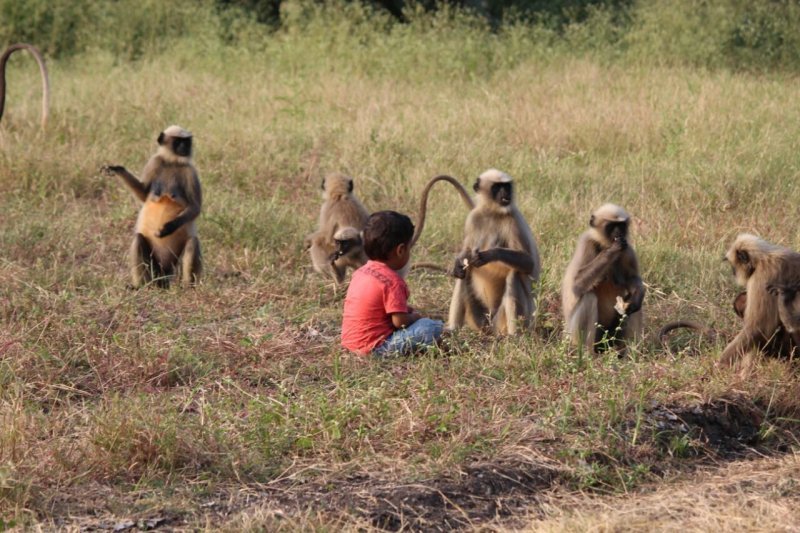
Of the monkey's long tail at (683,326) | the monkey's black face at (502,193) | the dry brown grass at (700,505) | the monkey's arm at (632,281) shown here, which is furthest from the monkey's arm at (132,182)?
the dry brown grass at (700,505)

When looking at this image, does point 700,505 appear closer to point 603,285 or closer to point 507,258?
point 603,285

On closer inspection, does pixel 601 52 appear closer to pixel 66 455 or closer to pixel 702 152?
pixel 702 152

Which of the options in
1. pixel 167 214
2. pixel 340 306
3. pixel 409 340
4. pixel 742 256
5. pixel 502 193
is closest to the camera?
pixel 742 256

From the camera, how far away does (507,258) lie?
6.73m

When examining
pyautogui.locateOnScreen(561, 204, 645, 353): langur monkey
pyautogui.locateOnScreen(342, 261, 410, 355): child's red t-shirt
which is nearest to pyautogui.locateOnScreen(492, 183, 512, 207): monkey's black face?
pyautogui.locateOnScreen(561, 204, 645, 353): langur monkey

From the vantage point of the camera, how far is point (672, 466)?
4895 millimetres

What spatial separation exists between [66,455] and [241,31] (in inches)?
448

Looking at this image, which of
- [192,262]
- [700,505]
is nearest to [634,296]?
[700,505]

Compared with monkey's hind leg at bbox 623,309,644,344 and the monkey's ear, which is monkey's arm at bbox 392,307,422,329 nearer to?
monkey's hind leg at bbox 623,309,644,344

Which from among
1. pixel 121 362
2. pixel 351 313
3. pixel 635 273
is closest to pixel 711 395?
pixel 635 273

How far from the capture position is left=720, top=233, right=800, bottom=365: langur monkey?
580 centimetres

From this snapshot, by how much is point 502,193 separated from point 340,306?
1.21 m

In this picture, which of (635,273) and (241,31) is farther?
(241,31)

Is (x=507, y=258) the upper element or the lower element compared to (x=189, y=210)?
upper
